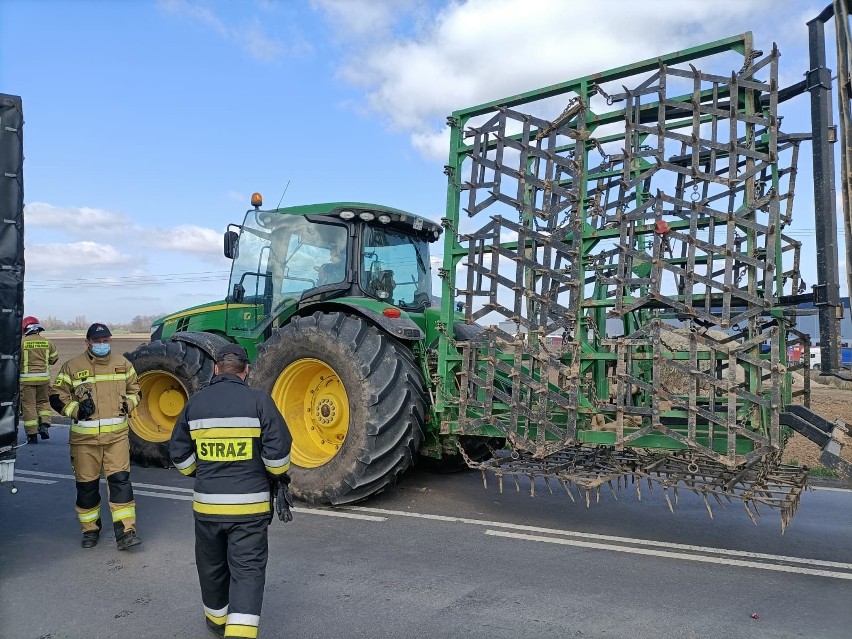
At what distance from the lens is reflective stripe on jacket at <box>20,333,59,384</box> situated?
29.5 feet

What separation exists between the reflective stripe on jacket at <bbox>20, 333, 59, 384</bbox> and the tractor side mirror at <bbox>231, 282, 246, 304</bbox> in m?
3.66

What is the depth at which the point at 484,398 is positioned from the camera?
5156 millimetres

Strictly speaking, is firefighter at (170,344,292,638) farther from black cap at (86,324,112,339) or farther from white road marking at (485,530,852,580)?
white road marking at (485,530,852,580)

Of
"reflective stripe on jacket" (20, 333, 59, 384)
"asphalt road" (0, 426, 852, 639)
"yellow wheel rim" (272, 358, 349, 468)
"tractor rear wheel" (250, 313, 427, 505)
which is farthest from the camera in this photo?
"reflective stripe on jacket" (20, 333, 59, 384)

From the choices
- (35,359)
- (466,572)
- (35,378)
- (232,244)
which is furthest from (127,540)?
(35,359)

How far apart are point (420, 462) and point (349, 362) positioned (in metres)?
2.25

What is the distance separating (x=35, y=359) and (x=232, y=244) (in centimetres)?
395

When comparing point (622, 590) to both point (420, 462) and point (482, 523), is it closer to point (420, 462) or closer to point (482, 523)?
point (482, 523)

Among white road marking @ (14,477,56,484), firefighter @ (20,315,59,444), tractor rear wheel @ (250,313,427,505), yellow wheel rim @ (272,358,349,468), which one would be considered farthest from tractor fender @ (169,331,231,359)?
firefighter @ (20,315,59,444)

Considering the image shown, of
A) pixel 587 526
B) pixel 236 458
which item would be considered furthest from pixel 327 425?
pixel 236 458

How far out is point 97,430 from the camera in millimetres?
4777

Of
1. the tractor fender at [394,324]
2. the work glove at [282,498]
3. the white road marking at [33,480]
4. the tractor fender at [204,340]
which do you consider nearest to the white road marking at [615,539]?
the tractor fender at [394,324]

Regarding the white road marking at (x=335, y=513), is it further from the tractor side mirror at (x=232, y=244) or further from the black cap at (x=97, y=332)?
the tractor side mirror at (x=232, y=244)

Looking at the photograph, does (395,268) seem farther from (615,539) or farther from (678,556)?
(678,556)
